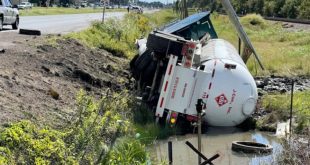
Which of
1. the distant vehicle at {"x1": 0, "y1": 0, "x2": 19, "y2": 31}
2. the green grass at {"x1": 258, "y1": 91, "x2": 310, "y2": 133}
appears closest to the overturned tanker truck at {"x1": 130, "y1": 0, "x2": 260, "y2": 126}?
the green grass at {"x1": 258, "y1": 91, "x2": 310, "y2": 133}

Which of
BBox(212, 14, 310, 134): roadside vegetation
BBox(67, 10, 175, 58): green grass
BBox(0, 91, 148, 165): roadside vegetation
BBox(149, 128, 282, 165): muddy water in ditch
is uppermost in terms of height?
BBox(0, 91, 148, 165): roadside vegetation

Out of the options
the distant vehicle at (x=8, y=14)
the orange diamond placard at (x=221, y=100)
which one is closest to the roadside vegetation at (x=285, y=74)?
the orange diamond placard at (x=221, y=100)

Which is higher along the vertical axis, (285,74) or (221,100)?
(221,100)

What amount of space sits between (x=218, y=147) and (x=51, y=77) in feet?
16.2

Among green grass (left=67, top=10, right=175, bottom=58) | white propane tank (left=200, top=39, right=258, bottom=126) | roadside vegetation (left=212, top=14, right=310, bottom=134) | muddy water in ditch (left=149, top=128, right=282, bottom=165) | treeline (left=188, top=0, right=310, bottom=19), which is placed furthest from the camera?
treeline (left=188, top=0, right=310, bottom=19)

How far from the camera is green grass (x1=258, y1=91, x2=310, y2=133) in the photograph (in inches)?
567

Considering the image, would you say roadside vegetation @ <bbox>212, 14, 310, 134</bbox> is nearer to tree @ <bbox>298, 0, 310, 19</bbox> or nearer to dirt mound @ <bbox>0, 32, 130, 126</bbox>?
dirt mound @ <bbox>0, 32, 130, 126</bbox>

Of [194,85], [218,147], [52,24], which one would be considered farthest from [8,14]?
[218,147]

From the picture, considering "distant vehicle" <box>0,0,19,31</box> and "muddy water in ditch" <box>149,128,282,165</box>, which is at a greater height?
"distant vehicle" <box>0,0,19,31</box>

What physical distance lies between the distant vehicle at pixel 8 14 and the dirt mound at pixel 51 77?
5.47 metres

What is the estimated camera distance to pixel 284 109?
15.6m

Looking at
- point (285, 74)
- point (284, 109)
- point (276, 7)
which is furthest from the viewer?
point (276, 7)

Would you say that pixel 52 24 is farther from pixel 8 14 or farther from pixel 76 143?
pixel 76 143

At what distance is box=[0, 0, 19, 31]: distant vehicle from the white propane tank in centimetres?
1454
